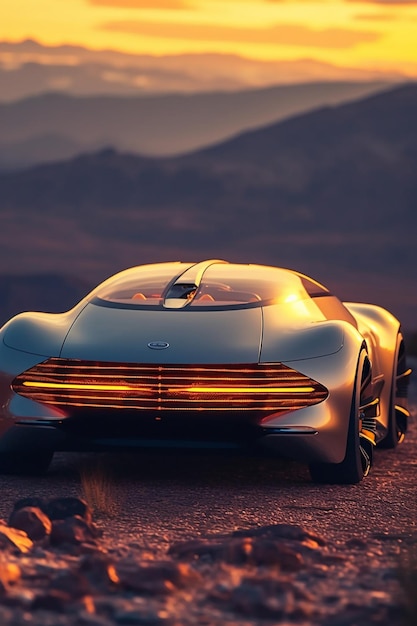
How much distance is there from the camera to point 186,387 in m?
7.11

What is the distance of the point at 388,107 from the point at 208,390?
13518 cm

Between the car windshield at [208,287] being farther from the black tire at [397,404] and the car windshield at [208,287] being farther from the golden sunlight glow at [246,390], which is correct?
the black tire at [397,404]

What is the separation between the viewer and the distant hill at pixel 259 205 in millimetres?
90438

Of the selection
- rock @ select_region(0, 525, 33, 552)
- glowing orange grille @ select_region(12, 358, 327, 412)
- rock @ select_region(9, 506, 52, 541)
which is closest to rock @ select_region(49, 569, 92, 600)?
rock @ select_region(0, 525, 33, 552)

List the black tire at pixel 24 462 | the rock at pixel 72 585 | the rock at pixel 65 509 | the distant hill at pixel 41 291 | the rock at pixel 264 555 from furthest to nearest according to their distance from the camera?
1. the distant hill at pixel 41 291
2. the black tire at pixel 24 462
3. the rock at pixel 65 509
4. the rock at pixel 264 555
5. the rock at pixel 72 585

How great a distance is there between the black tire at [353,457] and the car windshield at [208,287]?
69cm

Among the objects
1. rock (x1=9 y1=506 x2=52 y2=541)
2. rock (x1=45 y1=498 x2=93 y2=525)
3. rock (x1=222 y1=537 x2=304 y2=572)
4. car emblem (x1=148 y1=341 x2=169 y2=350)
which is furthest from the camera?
car emblem (x1=148 y1=341 x2=169 y2=350)

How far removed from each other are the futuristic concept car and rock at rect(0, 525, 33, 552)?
1.73m

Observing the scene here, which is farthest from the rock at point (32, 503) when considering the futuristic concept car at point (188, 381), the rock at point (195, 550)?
the futuristic concept car at point (188, 381)

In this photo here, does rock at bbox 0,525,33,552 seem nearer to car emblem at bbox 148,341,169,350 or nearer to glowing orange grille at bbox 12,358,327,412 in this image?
glowing orange grille at bbox 12,358,327,412

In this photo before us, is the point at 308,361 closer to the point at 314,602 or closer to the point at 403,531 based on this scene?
the point at 403,531

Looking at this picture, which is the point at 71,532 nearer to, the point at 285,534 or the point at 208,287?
the point at 285,534

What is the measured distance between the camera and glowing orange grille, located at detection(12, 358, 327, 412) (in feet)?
23.3

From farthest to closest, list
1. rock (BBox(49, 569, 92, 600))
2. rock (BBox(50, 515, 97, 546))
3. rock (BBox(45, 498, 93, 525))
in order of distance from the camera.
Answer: rock (BBox(45, 498, 93, 525)) → rock (BBox(50, 515, 97, 546)) → rock (BBox(49, 569, 92, 600))
